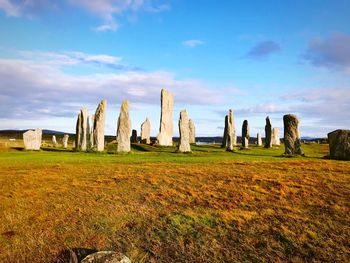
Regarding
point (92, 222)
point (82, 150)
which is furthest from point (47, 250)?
point (82, 150)

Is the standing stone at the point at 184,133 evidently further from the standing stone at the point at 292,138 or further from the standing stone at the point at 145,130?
the standing stone at the point at 145,130

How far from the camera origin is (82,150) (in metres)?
39.9

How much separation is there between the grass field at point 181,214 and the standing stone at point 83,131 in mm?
18631

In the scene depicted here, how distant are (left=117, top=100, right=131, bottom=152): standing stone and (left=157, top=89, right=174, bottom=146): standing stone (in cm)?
1174

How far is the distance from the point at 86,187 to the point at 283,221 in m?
10.3

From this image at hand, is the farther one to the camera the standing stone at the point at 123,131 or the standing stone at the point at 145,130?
the standing stone at the point at 145,130

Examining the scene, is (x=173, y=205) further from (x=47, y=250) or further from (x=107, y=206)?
(x=47, y=250)

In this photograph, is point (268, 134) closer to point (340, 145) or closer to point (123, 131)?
point (340, 145)

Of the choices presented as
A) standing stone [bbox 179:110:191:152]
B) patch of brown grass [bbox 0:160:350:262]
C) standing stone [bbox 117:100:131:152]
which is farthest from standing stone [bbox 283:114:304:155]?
standing stone [bbox 117:100:131:152]

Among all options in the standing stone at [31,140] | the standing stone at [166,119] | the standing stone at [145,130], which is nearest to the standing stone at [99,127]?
the standing stone at [31,140]

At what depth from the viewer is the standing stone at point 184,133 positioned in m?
35.3

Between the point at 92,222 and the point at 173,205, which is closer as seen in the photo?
the point at 92,222

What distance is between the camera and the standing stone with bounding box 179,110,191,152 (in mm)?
35281

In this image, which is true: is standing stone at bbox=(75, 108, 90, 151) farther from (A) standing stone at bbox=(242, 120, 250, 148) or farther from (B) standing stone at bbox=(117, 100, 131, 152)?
(A) standing stone at bbox=(242, 120, 250, 148)
